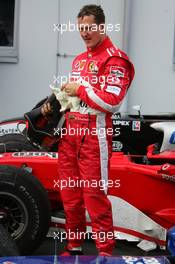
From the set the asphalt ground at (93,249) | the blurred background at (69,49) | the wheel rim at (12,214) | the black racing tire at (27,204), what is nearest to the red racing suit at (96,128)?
the black racing tire at (27,204)

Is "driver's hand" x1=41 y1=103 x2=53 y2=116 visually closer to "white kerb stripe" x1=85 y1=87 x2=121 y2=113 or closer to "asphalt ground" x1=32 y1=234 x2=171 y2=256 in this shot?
"white kerb stripe" x1=85 y1=87 x2=121 y2=113

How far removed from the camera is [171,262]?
262cm

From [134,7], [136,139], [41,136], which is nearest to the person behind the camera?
[41,136]

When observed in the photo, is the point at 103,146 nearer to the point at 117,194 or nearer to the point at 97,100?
the point at 97,100

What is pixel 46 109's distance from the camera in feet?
11.9

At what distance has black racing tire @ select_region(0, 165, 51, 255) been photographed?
3.93 metres

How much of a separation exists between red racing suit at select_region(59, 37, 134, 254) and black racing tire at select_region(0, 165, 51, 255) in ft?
1.19

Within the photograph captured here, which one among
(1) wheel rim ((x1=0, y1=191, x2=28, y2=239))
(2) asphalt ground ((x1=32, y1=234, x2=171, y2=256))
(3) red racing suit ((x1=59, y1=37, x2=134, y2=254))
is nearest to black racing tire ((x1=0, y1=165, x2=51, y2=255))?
(1) wheel rim ((x1=0, y1=191, x2=28, y2=239))

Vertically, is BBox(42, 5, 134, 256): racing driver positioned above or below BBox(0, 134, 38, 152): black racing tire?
above

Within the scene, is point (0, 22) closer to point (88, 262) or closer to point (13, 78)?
point (13, 78)

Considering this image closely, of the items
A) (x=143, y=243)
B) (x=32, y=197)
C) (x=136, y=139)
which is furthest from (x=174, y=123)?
(x=32, y=197)

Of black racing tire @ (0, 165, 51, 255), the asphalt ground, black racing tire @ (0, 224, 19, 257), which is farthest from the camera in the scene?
the asphalt ground

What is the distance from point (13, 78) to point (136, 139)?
9.63 feet

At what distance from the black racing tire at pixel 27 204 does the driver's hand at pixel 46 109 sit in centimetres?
55
